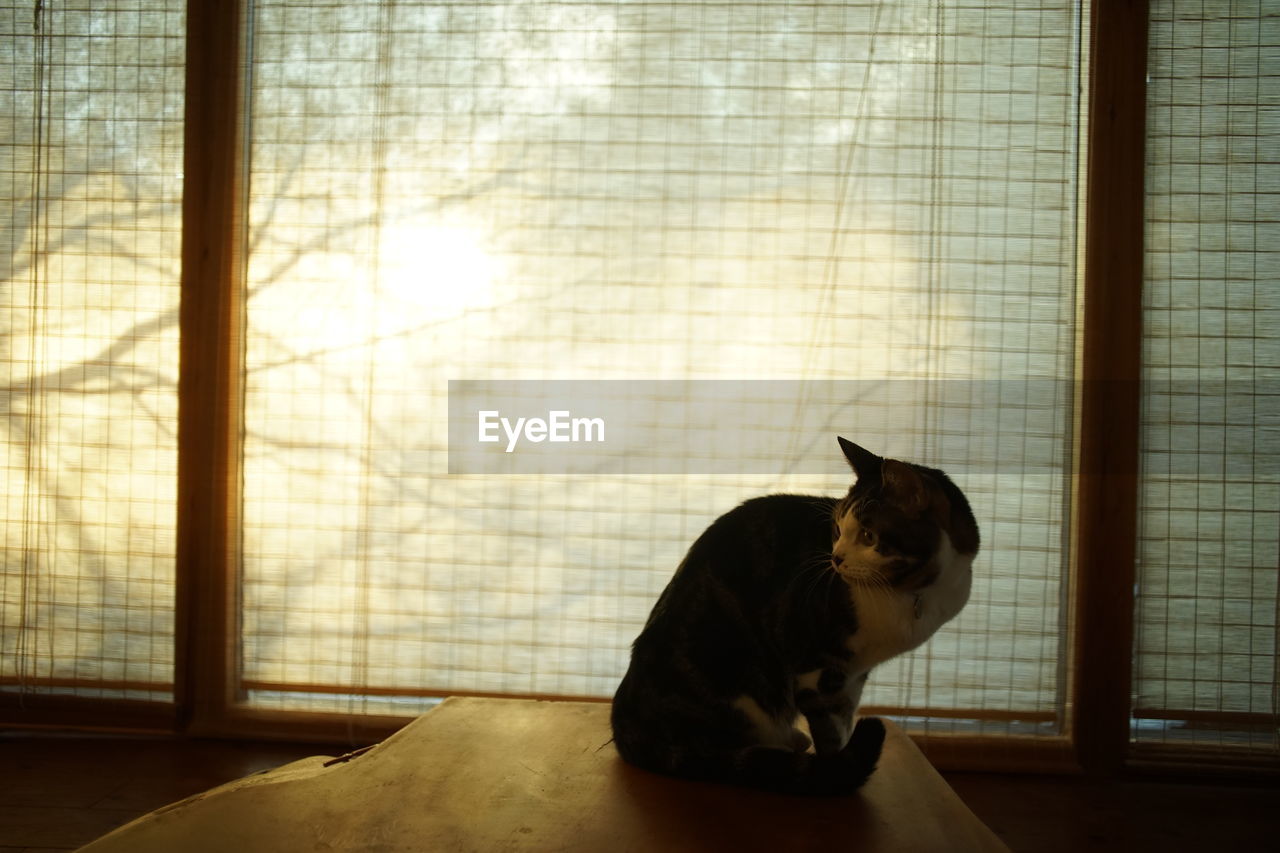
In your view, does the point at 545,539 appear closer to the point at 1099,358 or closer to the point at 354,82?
the point at 354,82

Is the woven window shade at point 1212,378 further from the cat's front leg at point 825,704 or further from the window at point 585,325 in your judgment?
the cat's front leg at point 825,704

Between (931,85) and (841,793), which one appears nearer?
(841,793)

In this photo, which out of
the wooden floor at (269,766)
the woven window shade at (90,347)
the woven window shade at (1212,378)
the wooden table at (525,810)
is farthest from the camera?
the woven window shade at (90,347)

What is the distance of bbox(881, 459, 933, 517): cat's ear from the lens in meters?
1.37

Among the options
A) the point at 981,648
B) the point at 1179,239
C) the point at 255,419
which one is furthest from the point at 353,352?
the point at 1179,239

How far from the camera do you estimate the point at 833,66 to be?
8.03 feet

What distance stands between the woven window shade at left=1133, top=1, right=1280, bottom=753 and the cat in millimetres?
1321

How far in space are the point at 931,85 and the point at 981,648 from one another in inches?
58.5

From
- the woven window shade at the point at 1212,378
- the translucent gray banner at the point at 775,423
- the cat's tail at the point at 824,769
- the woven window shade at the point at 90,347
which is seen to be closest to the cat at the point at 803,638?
the cat's tail at the point at 824,769

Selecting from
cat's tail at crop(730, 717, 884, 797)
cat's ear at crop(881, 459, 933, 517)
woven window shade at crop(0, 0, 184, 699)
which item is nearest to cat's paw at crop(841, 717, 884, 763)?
cat's tail at crop(730, 717, 884, 797)

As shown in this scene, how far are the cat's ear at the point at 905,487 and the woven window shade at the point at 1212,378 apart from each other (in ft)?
4.60

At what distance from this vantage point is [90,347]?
259 centimetres

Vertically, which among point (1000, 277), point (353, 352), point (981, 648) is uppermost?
point (1000, 277)

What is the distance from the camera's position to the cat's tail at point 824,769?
4.31 feet
